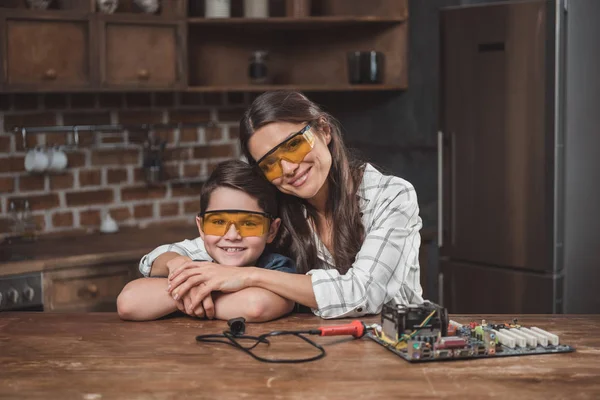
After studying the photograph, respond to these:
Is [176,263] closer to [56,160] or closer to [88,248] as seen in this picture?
[88,248]

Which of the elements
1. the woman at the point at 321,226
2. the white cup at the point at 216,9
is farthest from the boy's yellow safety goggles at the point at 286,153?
the white cup at the point at 216,9

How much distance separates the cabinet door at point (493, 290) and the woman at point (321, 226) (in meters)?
1.67

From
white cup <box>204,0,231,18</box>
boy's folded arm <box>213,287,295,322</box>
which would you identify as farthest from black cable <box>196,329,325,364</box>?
white cup <box>204,0,231,18</box>

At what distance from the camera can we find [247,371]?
1.62 m

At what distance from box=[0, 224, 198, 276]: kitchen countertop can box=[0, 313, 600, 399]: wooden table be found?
4.26ft

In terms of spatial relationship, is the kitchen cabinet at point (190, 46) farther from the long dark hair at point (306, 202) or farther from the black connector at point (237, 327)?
the black connector at point (237, 327)

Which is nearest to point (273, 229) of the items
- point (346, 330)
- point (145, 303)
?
point (145, 303)

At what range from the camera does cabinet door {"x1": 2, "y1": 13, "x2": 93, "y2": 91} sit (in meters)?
3.45

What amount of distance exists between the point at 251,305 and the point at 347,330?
275mm

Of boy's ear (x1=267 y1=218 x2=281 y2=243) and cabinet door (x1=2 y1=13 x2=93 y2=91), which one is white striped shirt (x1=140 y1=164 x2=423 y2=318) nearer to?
boy's ear (x1=267 y1=218 x2=281 y2=243)

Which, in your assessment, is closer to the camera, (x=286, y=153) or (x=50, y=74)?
(x=286, y=153)

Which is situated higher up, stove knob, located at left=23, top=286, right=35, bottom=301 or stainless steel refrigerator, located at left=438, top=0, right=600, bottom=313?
stainless steel refrigerator, located at left=438, top=0, right=600, bottom=313

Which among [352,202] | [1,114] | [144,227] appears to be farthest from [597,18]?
[1,114]

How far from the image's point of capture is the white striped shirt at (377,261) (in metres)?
2.07
